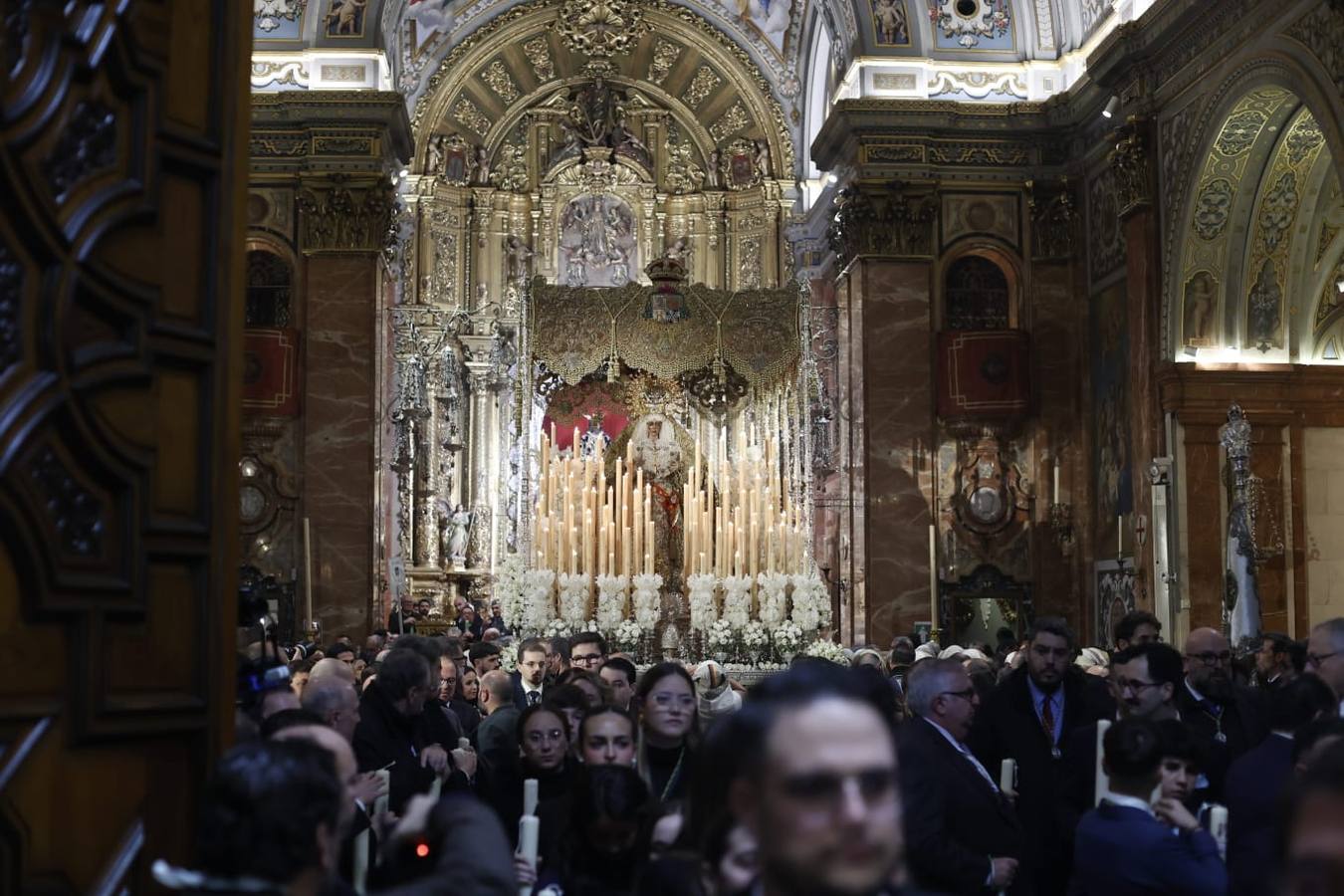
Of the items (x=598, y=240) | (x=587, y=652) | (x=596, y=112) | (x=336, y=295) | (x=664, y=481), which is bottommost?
(x=587, y=652)

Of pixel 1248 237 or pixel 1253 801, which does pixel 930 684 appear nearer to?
pixel 1253 801

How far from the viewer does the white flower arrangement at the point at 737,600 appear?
15.5m

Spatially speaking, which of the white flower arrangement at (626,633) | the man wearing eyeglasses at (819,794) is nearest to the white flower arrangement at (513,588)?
the white flower arrangement at (626,633)

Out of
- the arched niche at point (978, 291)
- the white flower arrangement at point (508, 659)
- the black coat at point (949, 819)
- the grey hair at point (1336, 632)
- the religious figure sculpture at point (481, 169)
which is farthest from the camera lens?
the religious figure sculpture at point (481, 169)

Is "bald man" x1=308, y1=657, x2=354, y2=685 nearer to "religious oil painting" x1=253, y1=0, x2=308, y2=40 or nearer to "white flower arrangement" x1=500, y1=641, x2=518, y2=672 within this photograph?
"white flower arrangement" x1=500, y1=641, x2=518, y2=672

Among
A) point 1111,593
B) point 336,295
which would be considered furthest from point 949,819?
point 336,295

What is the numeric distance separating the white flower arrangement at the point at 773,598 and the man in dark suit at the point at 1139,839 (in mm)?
10463

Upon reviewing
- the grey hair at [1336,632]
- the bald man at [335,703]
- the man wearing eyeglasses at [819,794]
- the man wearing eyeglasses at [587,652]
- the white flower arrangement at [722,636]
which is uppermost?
the man wearing eyeglasses at [819,794]

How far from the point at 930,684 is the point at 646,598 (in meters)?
9.15

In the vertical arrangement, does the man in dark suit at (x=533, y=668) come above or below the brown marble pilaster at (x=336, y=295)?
below

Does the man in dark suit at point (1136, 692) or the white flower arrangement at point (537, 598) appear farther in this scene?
the white flower arrangement at point (537, 598)

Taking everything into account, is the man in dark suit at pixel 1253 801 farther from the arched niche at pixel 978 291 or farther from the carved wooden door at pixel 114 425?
the arched niche at pixel 978 291

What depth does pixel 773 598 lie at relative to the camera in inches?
616

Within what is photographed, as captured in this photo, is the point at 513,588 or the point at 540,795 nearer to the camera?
the point at 540,795
